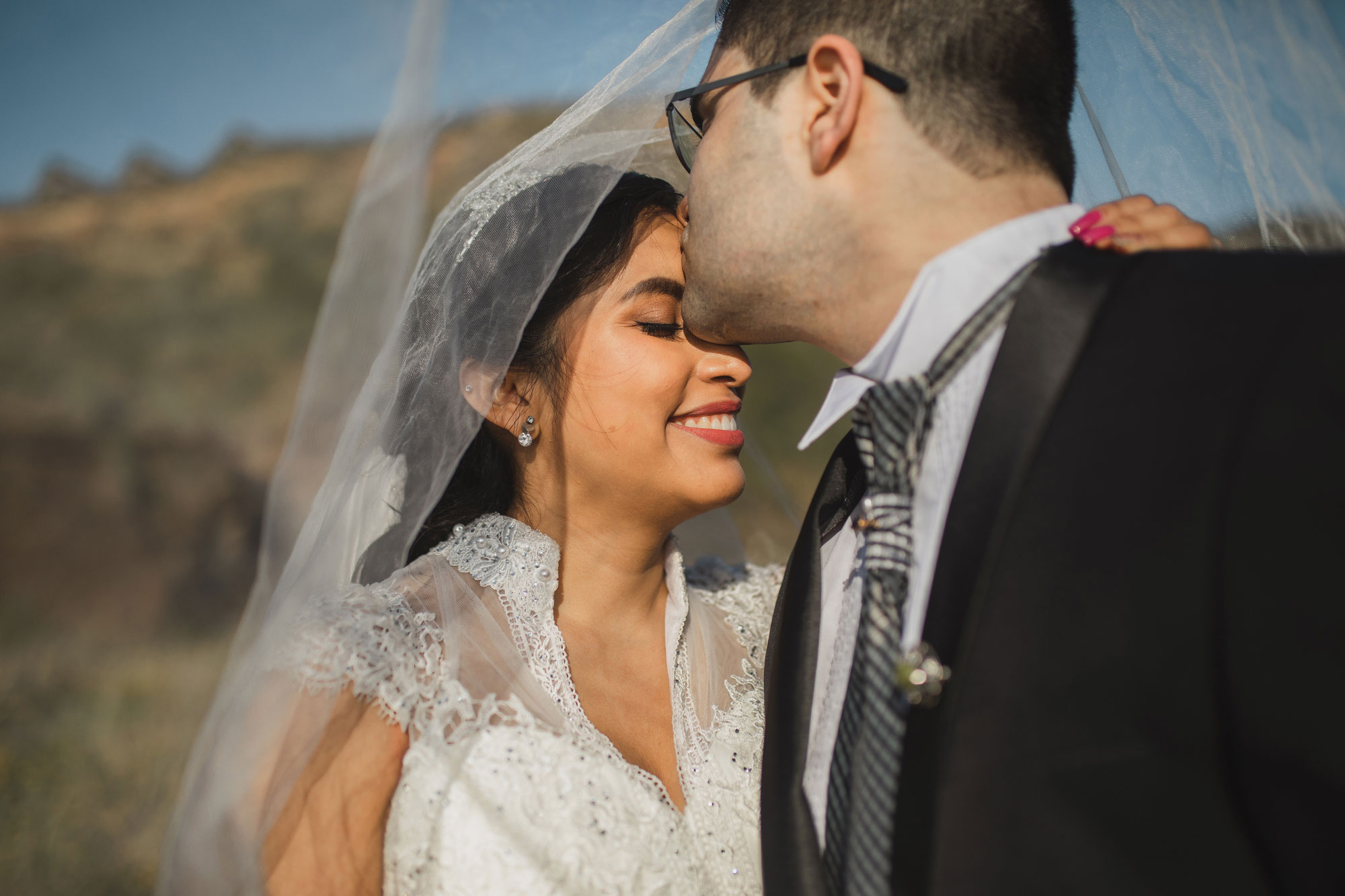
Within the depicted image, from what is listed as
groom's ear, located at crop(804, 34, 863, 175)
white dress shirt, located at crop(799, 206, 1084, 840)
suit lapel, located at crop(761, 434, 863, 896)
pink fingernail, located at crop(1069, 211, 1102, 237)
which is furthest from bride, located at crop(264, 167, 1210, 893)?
pink fingernail, located at crop(1069, 211, 1102, 237)

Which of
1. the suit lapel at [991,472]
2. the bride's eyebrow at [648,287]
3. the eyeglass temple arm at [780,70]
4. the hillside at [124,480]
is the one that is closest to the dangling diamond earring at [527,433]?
the bride's eyebrow at [648,287]

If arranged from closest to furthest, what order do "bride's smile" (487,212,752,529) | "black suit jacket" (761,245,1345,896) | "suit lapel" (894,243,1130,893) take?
"black suit jacket" (761,245,1345,896)
"suit lapel" (894,243,1130,893)
"bride's smile" (487,212,752,529)

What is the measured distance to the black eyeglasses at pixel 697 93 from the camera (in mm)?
1524

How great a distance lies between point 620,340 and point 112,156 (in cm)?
149

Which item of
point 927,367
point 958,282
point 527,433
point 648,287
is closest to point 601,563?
point 527,433

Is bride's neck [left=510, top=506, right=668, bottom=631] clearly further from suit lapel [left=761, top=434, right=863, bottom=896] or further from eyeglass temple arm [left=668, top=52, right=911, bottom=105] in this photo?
eyeglass temple arm [left=668, top=52, right=911, bottom=105]

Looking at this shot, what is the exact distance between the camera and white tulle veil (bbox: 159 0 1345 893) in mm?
1502

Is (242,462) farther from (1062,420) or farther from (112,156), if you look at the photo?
(1062,420)

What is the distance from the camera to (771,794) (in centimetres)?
149

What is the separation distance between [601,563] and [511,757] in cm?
72

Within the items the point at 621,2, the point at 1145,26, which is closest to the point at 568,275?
the point at 621,2

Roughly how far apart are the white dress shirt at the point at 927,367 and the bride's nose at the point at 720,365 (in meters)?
0.66

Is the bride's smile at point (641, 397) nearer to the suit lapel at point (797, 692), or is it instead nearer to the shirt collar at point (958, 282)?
the suit lapel at point (797, 692)

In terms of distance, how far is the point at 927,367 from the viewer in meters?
1.40
